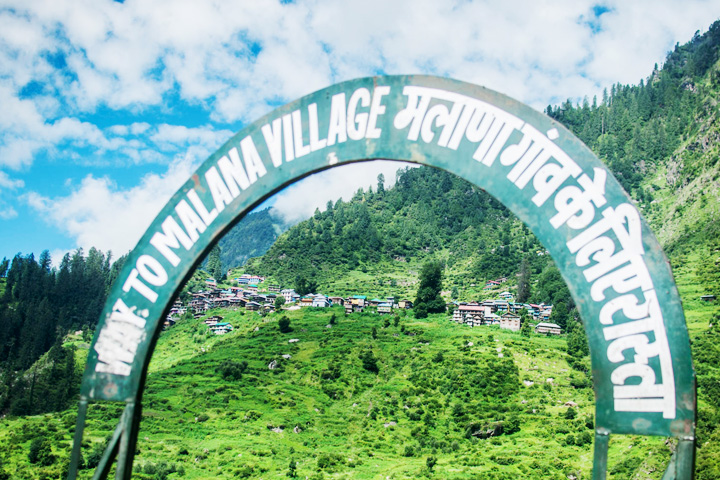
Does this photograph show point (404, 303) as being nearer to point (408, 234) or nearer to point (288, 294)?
point (288, 294)

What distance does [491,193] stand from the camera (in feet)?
10.7

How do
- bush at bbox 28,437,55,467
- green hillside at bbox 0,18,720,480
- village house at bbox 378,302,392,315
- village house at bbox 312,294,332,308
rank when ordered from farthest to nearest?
village house at bbox 312,294,332,308 < village house at bbox 378,302,392,315 < bush at bbox 28,437,55,467 < green hillside at bbox 0,18,720,480

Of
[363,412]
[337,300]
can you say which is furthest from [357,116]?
[337,300]

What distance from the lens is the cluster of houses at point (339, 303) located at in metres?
90.0

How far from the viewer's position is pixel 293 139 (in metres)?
3.59

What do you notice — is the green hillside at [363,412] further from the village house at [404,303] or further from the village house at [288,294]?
the village house at [288,294]

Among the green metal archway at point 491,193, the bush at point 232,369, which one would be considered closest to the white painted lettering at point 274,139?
the green metal archway at point 491,193

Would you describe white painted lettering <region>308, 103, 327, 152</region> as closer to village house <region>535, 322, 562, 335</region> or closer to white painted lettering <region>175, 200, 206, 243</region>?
white painted lettering <region>175, 200, 206, 243</region>

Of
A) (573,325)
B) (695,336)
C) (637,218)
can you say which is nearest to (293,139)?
(637,218)

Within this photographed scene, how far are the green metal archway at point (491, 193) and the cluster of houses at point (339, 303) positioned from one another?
8555cm

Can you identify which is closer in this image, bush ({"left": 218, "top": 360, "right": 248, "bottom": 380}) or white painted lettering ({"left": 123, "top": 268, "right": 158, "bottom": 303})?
white painted lettering ({"left": 123, "top": 268, "right": 158, "bottom": 303})

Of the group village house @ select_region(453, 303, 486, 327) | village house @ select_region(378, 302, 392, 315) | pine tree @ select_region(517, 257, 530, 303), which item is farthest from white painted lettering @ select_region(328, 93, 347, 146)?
pine tree @ select_region(517, 257, 530, 303)

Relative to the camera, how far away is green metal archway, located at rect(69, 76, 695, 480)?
289 cm

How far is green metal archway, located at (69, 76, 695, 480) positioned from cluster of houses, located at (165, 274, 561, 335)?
8555 cm
